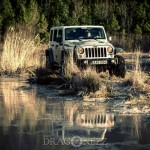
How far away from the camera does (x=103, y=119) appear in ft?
32.0

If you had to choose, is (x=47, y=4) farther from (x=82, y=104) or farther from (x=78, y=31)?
(x=82, y=104)

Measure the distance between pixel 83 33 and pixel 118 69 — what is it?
2.22 meters

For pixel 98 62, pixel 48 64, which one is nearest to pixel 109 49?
pixel 98 62

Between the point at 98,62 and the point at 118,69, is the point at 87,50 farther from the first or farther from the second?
the point at 118,69

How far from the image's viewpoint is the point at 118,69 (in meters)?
19.3

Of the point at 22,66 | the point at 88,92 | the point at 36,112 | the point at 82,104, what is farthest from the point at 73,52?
the point at 36,112

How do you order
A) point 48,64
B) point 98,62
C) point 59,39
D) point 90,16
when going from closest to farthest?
point 98,62, point 59,39, point 48,64, point 90,16

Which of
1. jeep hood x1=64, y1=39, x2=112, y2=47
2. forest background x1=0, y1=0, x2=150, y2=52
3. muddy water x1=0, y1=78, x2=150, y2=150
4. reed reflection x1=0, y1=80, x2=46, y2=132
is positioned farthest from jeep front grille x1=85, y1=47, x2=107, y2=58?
forest background x1=0, y1=0, x2=150, y2=52

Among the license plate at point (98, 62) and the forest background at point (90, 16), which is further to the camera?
the forest background at point (90, 16)

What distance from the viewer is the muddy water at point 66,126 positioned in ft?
25.1

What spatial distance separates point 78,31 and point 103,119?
1088 centimetres

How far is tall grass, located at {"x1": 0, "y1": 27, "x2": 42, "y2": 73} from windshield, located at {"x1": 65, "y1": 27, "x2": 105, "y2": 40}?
2.56 m

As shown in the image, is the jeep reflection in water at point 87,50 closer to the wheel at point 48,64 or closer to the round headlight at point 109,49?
the round headlight at point 109,49

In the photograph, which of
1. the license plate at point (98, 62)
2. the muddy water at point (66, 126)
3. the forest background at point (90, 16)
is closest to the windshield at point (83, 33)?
the license plate at point (98, 62)
